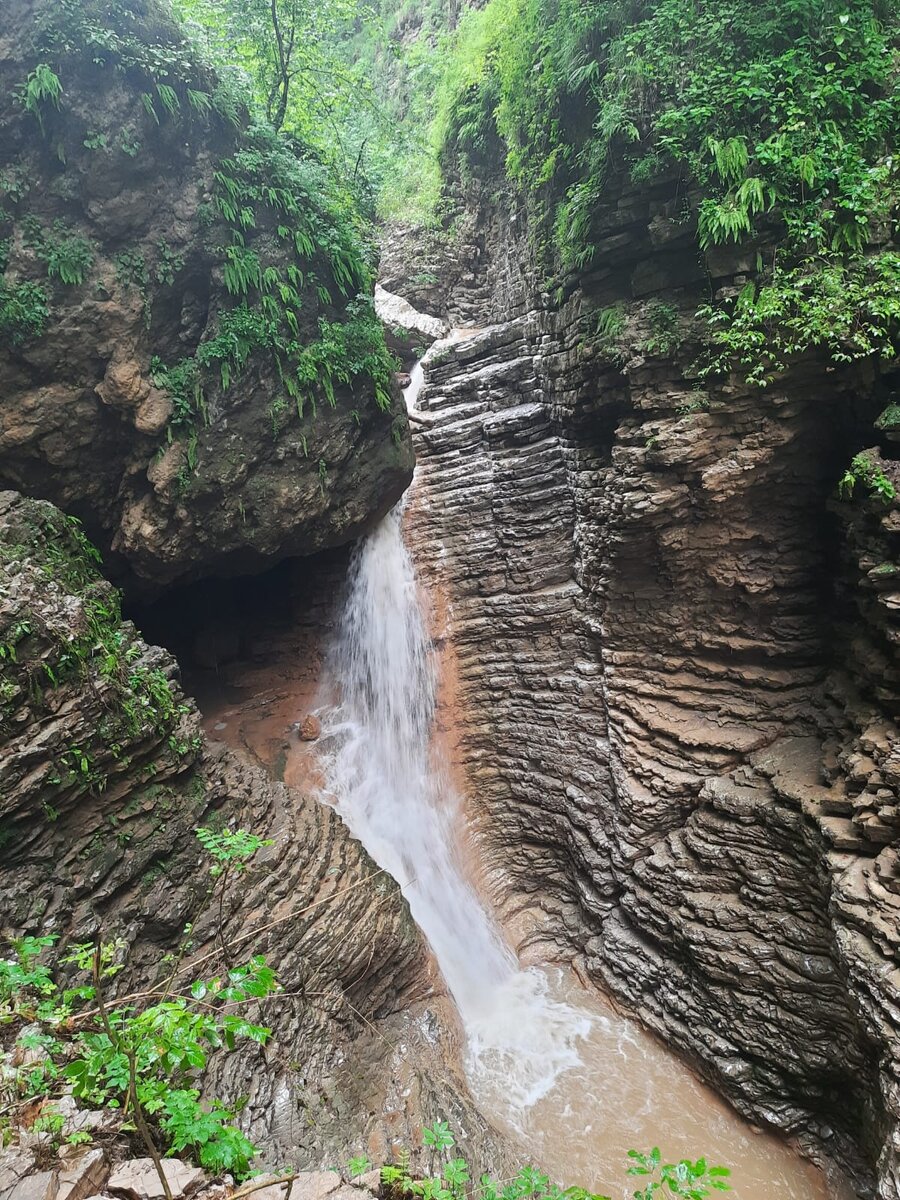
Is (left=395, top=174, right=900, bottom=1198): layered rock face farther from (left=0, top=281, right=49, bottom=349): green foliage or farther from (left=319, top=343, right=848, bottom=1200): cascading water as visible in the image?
(left=0, top=281, right=49, bottom=349): green foliage

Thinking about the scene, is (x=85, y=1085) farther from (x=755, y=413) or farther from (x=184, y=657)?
(x=184, y=657)

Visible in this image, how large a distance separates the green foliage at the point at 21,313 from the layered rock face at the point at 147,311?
0.04m

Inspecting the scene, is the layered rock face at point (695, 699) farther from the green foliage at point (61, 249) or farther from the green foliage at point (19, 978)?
the green foliage at point (19, 978)

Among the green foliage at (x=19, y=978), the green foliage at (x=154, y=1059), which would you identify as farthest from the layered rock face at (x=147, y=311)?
the green foliage at (x=154, y=1059)

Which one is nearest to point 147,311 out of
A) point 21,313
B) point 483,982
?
point 21,313

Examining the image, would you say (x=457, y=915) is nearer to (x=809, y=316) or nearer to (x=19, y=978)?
(x=19, y=978)

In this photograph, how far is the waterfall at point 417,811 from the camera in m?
7.61

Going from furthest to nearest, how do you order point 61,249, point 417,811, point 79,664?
point 417,811 < point 61,249 < point 79,664

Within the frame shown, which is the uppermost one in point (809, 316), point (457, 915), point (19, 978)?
point (809, 316)

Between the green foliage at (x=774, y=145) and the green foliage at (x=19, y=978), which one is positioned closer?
the green foliage at (x=19, y=978)

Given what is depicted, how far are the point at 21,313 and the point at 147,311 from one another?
125cm

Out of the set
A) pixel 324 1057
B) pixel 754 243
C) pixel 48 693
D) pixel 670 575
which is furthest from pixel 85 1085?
pixel 754 243

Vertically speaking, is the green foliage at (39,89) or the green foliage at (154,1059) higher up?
the green foliage at (39,89)

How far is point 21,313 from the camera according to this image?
6.16 m
